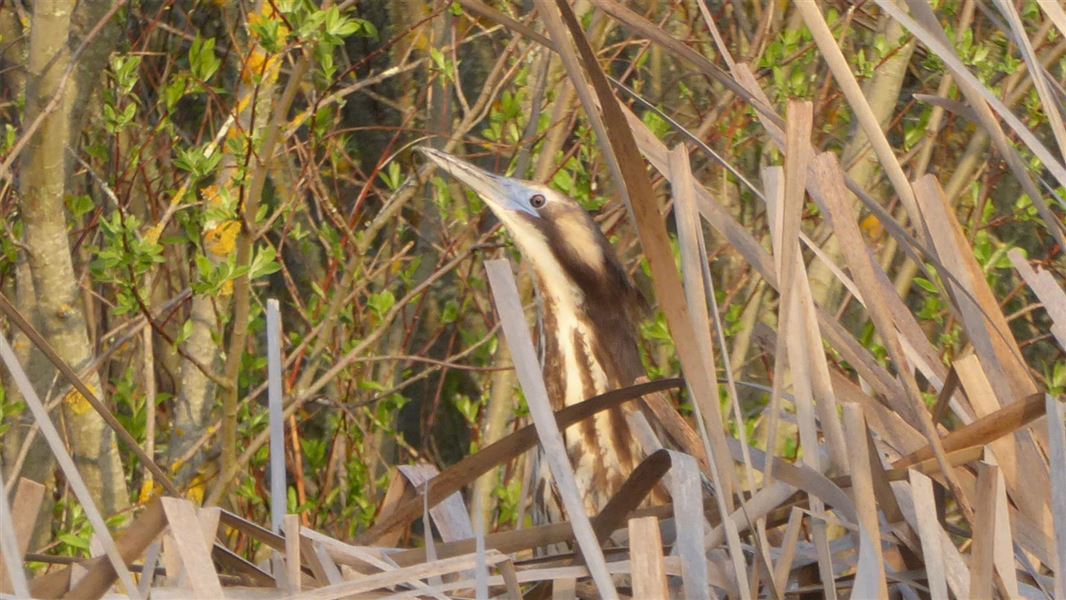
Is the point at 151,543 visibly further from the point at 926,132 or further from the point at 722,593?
the point at 926,132

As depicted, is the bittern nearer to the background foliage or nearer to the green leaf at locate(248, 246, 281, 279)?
the background foliage

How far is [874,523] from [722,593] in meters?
0.27

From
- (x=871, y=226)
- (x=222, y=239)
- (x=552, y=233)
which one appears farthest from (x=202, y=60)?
(x=871, y=226)

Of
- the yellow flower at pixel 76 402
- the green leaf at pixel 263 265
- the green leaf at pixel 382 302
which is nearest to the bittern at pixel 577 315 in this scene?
the green leaf at pixel 263 265

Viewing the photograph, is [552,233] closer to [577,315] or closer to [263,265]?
[577,315]

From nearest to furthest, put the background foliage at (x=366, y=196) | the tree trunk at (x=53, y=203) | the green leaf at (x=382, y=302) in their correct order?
the tree trunk at (x=53, y=203), the background foliage at (x=366, y=196), the green leaf at (x=382, y=302)

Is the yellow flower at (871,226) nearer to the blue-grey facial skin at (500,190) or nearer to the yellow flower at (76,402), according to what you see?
the blue-grey facial skin at (500,190)

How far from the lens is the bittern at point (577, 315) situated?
2723 millimetres

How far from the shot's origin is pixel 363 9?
15.8ft

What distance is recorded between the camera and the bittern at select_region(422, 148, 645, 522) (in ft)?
8.93

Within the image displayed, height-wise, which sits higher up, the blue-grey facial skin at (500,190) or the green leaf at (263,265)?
the blue-grey facial skin at (500,190)

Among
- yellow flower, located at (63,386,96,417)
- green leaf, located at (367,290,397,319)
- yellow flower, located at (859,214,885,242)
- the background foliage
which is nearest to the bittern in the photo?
the background foliage

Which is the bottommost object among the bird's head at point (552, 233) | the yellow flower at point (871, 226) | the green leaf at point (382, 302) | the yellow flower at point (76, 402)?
the yellow flower at point (76, 402)

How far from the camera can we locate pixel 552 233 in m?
3.03
